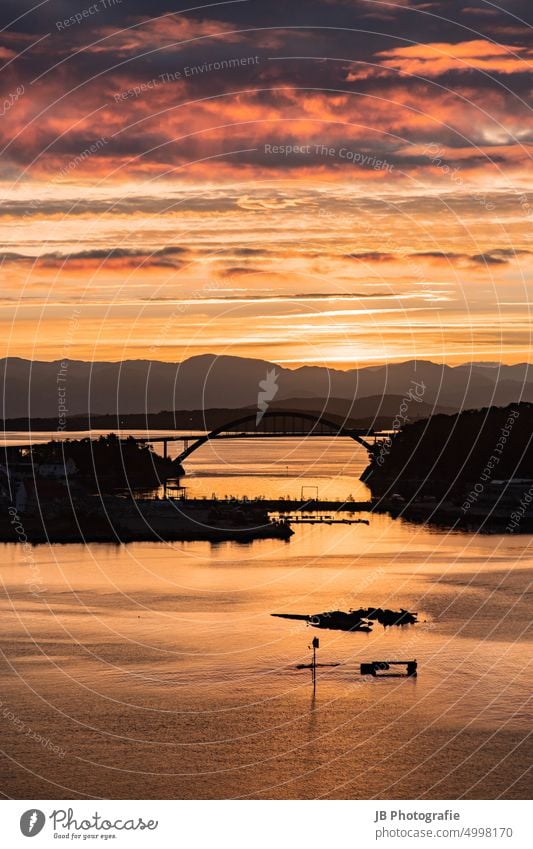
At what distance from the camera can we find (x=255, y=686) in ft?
123

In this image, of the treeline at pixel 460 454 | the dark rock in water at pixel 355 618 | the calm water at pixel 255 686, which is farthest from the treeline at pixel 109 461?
the dark rock in water at pixel 355 618

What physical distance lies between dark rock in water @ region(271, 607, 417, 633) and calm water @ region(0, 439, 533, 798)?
92 cm

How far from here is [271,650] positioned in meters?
42.9

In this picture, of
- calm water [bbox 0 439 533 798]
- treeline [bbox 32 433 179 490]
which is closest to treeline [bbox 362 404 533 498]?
treeline [bbox 32 433 179 490]

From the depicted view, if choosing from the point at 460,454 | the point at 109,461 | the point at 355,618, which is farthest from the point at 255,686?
the point at 109,461

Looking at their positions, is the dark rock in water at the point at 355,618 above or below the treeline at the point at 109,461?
below

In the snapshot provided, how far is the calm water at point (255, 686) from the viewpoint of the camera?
2958cm

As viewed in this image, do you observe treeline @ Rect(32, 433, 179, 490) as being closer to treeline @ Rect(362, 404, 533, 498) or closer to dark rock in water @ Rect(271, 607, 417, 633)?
treeline @ Rect(362, 404, 533, 498)

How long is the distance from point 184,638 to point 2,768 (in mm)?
15865

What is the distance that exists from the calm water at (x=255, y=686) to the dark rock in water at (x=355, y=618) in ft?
3.02

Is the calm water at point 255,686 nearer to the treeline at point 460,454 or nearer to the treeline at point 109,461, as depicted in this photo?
the treeline at point 460,454

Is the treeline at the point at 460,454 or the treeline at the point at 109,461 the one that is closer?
the treeline at the point at 460,454

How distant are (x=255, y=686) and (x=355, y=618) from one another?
38.5 feet

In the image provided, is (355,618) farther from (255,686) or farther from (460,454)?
(460,454)
